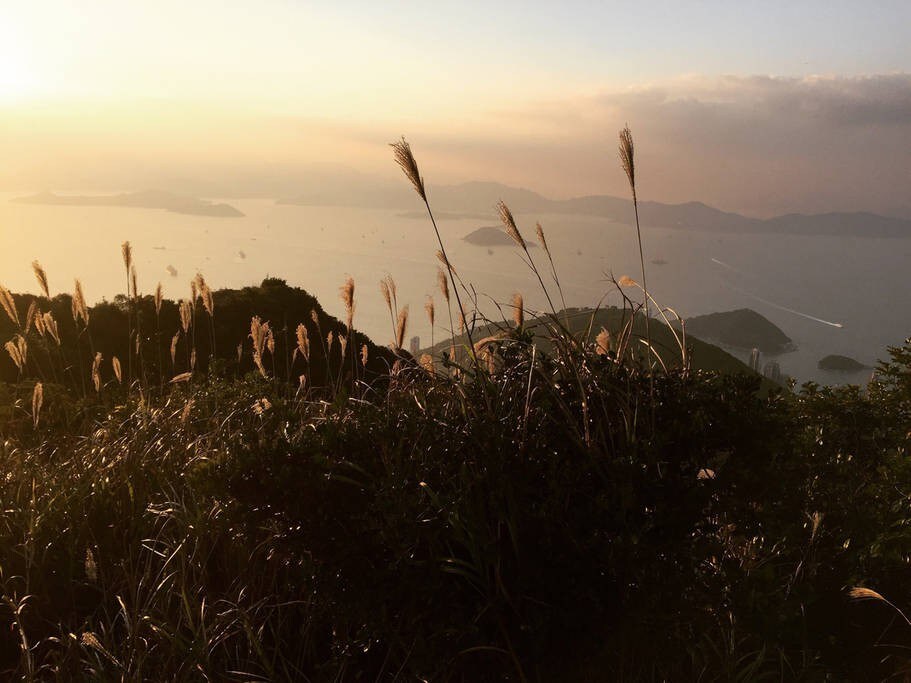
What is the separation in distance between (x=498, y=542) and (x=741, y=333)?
7200 inches

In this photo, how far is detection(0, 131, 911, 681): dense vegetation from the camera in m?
2.69

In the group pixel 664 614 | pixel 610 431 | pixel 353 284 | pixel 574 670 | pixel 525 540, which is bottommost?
pixel 574 670

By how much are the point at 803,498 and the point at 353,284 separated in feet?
10.1

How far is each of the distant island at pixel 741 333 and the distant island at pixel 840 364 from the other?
577 inches

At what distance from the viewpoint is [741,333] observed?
171m

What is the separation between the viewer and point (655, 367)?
3346mm

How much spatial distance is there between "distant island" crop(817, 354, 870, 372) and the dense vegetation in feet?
534

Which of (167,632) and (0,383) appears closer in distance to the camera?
(167,632)

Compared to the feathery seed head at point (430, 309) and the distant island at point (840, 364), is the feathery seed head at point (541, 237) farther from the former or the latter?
the distant island at point (840, 364)

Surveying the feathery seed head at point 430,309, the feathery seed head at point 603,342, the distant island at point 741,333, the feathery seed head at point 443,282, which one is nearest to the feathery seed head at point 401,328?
the feathery seed head at point 430,309

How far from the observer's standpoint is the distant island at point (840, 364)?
145 meters

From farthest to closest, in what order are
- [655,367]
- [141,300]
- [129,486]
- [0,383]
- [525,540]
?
[141,300] → [0,383] → [129,486] → [655,367] → [525,540]

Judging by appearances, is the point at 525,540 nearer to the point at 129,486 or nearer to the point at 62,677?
the point at 62,677

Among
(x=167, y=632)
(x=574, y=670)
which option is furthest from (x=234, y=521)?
(x=574, y=670)
